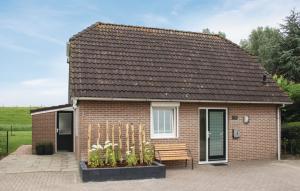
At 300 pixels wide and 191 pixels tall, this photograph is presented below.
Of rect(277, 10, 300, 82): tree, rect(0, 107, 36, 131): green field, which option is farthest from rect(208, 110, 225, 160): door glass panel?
rect(0, 107, 36, 131): green field

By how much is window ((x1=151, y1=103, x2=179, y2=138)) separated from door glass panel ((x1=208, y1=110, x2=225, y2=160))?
1709 millimetres

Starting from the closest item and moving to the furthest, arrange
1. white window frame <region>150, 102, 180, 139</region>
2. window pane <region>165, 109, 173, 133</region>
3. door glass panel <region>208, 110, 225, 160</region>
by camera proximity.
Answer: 1. white window frame <region>150, 102, 180, 139</region>
2. window pane <region>165, 109, 173, 133</region>
3. door glass panel <region>208, 110, 225, 160</region>

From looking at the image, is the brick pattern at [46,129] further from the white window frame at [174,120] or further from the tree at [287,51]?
the tree at [287,51]

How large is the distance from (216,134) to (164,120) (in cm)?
251

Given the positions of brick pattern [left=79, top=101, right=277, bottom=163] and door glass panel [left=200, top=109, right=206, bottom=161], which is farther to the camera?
door glass panel [left=200, top=109, right=206, bottom=161]

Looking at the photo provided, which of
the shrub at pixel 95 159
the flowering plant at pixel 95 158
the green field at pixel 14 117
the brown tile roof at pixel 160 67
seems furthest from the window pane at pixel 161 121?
the green field at pixel 14 117

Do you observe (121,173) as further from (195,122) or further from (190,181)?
(195,122)

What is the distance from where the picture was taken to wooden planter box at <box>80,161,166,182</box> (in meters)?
13.6

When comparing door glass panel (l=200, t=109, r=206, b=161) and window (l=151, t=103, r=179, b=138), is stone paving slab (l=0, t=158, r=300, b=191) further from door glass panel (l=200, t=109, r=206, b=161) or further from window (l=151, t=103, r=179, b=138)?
window (l=151, t=103, r=179, b=138)

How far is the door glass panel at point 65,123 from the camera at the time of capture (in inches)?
962

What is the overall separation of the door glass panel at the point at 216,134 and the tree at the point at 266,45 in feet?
52.5

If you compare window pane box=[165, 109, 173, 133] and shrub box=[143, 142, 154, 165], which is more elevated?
window pane box=[165, 109, 173, 133]

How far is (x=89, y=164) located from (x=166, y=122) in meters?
4.17

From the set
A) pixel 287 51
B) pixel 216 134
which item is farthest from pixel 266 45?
pixel 216 134
